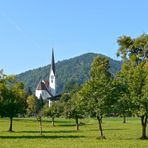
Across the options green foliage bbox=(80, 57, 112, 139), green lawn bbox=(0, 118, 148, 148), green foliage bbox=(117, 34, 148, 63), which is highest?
green foliage bbox=(117, 34, 148, 63)

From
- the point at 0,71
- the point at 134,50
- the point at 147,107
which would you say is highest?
the point at 134,50

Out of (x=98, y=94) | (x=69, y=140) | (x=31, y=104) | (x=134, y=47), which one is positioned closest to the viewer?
(x=69, y=140)

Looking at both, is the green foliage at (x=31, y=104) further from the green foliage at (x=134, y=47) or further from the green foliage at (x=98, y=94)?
the green foliage at (x=98, y=94)

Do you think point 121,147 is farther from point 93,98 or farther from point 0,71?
point 0,71

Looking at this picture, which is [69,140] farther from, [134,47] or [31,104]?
[31,104]

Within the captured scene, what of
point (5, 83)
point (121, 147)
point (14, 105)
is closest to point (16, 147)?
point (121, 147)

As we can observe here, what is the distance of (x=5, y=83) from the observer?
60375 millimetres

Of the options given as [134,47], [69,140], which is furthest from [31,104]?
[69,140]

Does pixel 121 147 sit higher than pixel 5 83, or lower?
lower

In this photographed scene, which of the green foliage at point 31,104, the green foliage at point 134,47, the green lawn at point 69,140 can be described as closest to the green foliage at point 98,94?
the green lawn at point 69,140

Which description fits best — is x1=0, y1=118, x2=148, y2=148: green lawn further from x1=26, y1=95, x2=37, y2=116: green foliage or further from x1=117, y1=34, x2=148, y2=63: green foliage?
x1=26, y1=95, x2=37, y2=116: green foliage

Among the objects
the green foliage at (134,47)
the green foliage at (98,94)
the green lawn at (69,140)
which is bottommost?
the green lawn at (69,140)

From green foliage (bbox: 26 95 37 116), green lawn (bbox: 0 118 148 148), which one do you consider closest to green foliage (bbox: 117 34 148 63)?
green lawn (bbox: 0 118 148 148)

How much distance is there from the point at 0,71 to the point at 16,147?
20.8m
